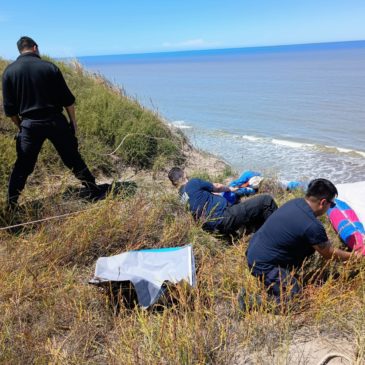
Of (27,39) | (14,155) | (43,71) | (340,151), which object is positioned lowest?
(340,151)

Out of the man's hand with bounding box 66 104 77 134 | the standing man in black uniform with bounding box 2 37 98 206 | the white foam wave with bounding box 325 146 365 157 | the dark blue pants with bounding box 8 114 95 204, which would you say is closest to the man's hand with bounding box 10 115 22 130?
the standing man in black uniform with bounding box 2 37 98 206

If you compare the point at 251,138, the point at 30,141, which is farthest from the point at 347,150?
the point at 30,141

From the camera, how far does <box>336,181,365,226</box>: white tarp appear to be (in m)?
4.89

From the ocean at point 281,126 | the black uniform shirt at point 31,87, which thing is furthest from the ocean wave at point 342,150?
the black uniform shirt at point 31,87

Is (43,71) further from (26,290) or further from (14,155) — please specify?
(26,290)

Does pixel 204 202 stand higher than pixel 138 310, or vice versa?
pixel 204 202

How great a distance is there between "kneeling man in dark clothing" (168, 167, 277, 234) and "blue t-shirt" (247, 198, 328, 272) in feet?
2.97

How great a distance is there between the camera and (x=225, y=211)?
14.6ft

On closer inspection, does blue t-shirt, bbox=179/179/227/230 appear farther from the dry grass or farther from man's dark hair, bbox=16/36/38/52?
man's dark hair, bbox=16/36/38/52

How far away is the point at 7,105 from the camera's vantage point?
453 cm

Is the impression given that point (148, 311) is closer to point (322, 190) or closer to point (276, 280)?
point (276, 280)

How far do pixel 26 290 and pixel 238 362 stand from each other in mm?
1766

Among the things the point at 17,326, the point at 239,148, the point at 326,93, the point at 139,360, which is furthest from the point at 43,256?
the point at 326,93

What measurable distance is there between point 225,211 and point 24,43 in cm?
299
